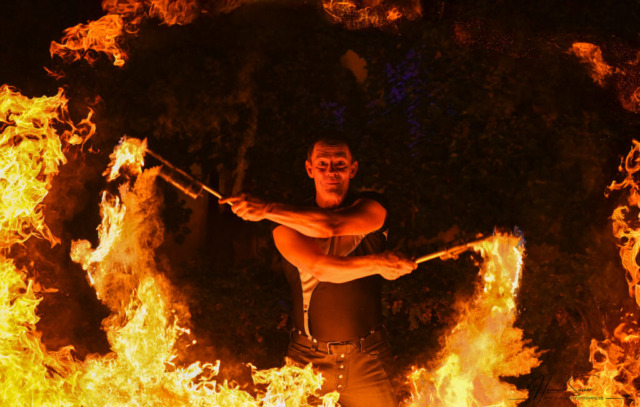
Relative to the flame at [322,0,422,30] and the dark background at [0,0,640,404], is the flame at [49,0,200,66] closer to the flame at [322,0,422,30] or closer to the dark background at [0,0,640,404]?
the dark background at [0,0,640,404]

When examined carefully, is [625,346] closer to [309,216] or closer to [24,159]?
[309,216]

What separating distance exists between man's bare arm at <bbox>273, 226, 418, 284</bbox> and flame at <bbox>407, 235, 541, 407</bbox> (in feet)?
2.45

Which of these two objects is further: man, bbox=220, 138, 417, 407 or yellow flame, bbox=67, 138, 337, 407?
yellow flame, bbox=67, 138, 337, 407

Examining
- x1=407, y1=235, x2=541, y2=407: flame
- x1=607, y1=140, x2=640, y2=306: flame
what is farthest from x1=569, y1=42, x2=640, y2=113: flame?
x1=407, y1=235, x2=541, y2=407: flame

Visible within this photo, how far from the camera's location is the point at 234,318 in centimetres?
589

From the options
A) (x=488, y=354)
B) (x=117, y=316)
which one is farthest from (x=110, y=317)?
(x=488, y=354)

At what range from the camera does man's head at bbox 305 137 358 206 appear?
13.1 feet

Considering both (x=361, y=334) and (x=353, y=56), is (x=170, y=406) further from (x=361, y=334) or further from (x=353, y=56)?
(x=353, y=56)

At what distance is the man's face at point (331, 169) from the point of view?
13.1 feet

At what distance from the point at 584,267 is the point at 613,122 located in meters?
1.29

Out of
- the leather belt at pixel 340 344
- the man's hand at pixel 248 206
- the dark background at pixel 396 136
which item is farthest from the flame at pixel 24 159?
the leather belt at pixel 340 344

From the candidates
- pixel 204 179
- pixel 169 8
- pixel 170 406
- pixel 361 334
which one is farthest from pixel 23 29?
pixel 361 334

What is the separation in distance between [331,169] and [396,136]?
195 cm

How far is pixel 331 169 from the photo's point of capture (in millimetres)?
3984
